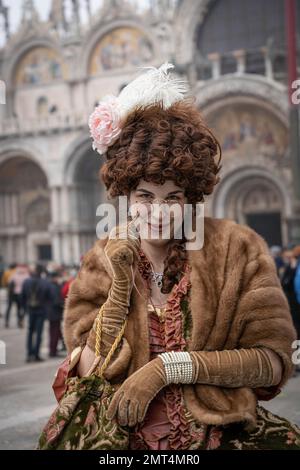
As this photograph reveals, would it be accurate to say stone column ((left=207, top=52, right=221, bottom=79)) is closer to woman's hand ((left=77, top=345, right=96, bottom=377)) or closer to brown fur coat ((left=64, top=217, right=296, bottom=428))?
brown fur coat ((left=64, top=217, right=296, bottom=428))

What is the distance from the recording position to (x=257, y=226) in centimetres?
2473

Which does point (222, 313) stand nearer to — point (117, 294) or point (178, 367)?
point (178, 367)

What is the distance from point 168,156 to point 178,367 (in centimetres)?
75

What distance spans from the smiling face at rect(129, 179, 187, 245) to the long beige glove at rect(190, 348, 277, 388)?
499mm

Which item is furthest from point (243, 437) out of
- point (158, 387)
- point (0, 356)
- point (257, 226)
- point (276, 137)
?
point (257, 226)

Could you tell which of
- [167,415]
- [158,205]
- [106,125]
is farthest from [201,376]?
[106,125]

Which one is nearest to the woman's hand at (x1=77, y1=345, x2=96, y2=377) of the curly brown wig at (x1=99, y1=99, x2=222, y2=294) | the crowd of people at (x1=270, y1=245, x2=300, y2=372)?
the curly brown wig at (x1=99, y1=99, x2=222, y2=294)

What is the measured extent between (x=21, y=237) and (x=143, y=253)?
87.2 feet

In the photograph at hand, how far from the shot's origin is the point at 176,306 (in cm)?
252

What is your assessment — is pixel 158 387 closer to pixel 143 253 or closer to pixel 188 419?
pixel 188 419

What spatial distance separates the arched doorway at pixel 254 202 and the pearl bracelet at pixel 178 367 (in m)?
20.7

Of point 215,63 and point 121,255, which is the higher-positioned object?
point 215,63

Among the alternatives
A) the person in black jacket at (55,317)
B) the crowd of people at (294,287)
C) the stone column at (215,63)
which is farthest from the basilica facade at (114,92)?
the crowd of people at (294,287)

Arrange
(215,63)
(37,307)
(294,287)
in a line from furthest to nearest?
(215,63) → (37,307) → (294,287)
